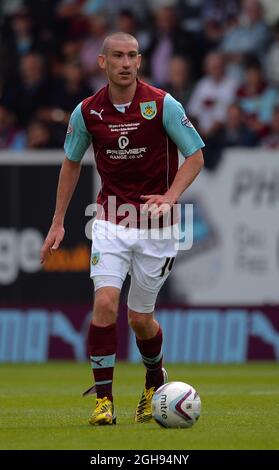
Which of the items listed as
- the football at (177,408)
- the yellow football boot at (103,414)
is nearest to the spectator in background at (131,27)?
the yellow football boot at (103,414)

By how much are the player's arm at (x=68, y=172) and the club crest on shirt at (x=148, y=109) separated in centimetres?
45

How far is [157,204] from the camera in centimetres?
873

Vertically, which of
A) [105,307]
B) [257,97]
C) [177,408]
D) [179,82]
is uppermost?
[179,82]

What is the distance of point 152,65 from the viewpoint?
760 inches

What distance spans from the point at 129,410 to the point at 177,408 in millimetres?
1712

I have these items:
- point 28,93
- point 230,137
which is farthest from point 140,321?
point 28,93

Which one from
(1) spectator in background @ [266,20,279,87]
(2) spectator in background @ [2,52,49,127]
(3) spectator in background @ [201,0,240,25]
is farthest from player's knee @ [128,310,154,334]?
(3) spectator in background @ [201,0,240,25]

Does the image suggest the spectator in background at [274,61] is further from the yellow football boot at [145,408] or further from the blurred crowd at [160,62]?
the yellow football boot at [145,408]

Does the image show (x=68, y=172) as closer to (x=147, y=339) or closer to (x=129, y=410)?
(x=147, y=339)

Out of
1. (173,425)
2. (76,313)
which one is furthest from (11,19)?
(173,425)

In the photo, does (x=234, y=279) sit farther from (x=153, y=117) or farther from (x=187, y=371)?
(x=153, y=117)

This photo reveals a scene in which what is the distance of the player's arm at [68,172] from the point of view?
9328mm

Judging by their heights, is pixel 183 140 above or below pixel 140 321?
above

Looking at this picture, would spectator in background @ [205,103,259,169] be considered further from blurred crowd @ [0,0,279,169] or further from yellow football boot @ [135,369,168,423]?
yellow football boot @ [135,369,168,423]
